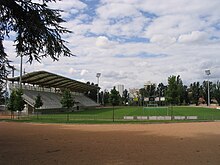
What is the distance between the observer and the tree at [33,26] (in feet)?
47.2

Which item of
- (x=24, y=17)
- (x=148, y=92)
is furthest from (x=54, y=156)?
(x=148, y=92)

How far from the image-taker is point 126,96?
179 metres

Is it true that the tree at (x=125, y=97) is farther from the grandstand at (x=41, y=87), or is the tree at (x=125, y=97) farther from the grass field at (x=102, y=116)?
the grass field at (x=102, y=116)

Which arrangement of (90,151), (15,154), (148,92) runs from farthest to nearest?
1. (148,92)
2. (90,151)
3. (15,154)

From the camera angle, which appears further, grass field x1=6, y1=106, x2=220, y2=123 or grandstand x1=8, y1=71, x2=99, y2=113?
grandstand x1=8, y1=71, x2=99, y2=113

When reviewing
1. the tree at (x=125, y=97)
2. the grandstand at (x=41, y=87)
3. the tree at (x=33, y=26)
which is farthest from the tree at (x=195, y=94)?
the tree at (x=33, y=26)

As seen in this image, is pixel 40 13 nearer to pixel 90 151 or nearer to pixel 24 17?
pixel 24 17

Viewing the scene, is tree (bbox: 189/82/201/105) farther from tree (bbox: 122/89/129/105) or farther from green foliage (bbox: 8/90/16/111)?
green foliage (bbox: 8/90/16/111)

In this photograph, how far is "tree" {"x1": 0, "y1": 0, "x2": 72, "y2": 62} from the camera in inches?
566

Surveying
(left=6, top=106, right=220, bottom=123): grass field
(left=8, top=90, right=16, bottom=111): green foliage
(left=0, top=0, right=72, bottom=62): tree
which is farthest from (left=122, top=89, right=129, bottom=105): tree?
(left=0, top=0, right=72, bottom=62): tree

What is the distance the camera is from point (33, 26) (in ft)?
46.4

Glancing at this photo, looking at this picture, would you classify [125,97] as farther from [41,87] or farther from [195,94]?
[41,87]

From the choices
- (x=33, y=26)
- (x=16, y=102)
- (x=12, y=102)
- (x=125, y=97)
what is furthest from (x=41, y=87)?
(x=125, y=97)

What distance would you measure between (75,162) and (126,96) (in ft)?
548
